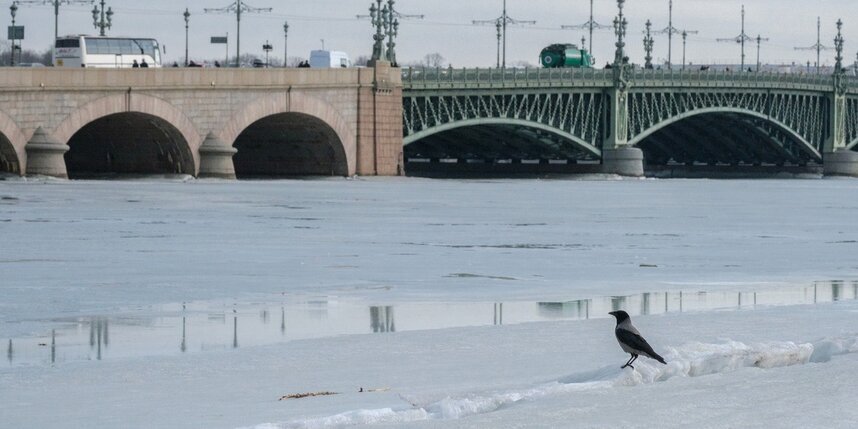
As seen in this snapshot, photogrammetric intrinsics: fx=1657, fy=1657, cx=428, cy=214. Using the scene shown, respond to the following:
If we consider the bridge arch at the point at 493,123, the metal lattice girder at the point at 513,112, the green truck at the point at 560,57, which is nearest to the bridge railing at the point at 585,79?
the metal lattice girder at the point at 513,112

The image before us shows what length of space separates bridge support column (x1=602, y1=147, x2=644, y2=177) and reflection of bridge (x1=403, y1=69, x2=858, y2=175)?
5 cm

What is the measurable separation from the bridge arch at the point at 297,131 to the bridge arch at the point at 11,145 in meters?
8.92

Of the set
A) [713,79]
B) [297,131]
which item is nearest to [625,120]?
[713,79]

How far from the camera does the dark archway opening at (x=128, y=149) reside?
57562 millimetres

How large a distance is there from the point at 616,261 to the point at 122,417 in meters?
13.9

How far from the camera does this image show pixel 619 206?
144 ft

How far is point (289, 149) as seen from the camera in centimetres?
6662

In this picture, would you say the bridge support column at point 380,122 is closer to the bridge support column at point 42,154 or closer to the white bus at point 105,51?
the white bus at point 105,51

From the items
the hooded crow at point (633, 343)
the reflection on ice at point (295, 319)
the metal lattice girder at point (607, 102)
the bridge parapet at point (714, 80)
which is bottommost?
the reflection on ice at point (295, 319)

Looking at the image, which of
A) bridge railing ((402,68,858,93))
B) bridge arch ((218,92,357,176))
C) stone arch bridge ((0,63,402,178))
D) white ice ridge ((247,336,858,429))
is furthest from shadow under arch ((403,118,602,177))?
white ice ridge ((247,336,858,429))

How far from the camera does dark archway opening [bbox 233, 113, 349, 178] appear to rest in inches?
2522

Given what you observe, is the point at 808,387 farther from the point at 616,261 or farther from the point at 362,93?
the point at 362,93

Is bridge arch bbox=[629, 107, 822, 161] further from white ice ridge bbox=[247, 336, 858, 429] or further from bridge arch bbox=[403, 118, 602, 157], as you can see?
white ice ridge bbox=[247, 336, 858, 429]

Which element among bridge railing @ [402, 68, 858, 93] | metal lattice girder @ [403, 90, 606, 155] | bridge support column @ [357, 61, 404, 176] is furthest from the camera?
bridge railing @ [402, 68, 858, 93]
